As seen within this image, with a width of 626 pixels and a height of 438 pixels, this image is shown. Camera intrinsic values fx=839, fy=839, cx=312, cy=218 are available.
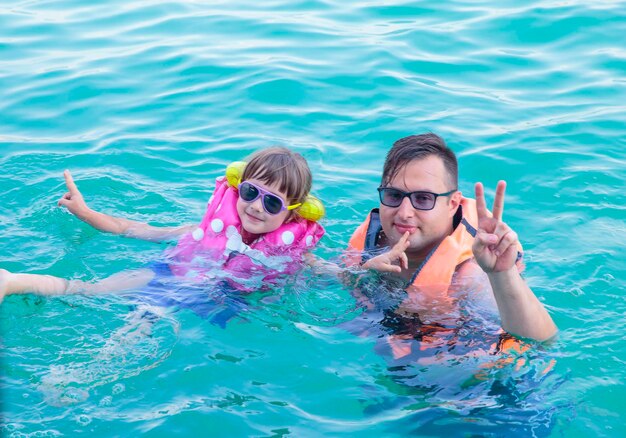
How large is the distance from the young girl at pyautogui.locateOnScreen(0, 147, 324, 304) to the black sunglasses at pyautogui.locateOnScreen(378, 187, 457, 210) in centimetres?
104

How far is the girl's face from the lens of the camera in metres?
6.41

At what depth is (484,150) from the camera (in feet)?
28.4

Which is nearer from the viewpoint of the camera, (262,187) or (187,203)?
(262,187)

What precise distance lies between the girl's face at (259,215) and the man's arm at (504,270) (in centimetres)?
214

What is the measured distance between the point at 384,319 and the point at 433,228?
0.70 meters

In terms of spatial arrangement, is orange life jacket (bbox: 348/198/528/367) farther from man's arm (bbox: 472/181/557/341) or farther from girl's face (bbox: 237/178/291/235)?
girl's face (bbox: 237/178/291/235)

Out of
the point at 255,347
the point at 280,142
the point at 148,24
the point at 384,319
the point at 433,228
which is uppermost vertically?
the point at 148,24

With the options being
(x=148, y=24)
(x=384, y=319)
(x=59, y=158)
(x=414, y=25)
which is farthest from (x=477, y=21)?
(x=384, y=319)

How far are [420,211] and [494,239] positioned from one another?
48.4 inches

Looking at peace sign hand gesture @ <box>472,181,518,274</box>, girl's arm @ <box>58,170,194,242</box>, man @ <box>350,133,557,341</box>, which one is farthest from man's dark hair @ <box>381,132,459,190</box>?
girl's arm @ <box>58,170,194,242</box>

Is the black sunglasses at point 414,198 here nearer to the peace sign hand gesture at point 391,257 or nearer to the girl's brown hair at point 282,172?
the peace sign hand gesture at point 391,257

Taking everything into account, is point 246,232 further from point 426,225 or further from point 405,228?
point 426,225

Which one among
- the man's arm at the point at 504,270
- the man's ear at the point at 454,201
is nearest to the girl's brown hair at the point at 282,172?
the man's ear at the point at 454,201

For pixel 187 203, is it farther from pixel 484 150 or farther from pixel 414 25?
pixel 414 25
